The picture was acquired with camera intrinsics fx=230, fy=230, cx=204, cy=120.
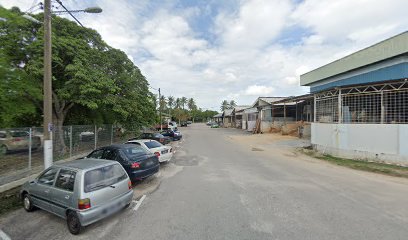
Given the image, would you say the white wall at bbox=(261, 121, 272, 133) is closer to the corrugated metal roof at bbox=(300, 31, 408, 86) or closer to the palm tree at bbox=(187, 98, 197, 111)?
the corrugated metal roof at bbox=(300, 31, 408, 86)

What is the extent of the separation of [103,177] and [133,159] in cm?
285

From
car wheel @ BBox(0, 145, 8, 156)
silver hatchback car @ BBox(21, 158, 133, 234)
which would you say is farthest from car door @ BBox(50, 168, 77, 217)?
car wheel @ BBox(0, 145, 8, 156)

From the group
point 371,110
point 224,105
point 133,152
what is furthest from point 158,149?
point 224,105

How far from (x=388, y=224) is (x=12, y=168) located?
39.1ft

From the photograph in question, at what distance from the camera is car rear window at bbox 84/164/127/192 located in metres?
4.98

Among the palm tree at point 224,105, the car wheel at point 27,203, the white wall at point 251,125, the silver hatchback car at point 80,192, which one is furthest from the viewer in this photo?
the palm tree at point 224,105

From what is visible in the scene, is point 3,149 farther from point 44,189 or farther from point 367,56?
point 367,56

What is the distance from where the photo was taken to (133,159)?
8180 millimetres

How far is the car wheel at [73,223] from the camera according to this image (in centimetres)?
468

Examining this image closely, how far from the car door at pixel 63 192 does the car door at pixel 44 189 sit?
20 centimetres

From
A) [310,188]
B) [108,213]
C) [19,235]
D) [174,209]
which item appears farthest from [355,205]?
[19,235]

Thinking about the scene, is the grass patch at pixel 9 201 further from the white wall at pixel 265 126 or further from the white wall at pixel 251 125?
the white wall at pixel 251 125

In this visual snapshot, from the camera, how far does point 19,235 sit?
483cm

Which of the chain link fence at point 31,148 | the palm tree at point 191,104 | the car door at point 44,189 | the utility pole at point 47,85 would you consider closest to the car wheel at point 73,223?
the car door at point 44,189
